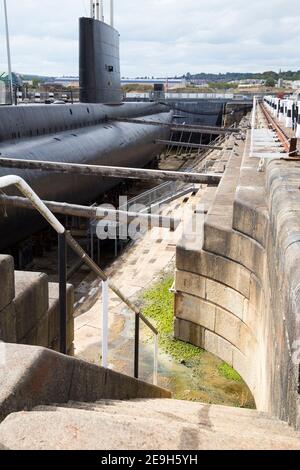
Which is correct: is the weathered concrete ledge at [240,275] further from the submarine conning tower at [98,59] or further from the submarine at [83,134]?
the submarine conning tower at [98,59]

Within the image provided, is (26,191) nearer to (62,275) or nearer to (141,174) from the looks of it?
(62,275)

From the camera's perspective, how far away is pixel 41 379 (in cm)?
251

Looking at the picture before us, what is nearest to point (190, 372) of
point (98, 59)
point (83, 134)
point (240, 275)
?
point (240, 275)

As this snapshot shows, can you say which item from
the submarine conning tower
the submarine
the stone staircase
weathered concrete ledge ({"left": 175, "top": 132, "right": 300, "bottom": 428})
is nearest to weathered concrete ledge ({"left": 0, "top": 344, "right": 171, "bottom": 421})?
the stone staircase

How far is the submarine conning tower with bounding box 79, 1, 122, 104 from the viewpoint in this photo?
23062mm

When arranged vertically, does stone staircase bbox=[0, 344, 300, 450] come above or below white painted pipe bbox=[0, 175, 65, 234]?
below

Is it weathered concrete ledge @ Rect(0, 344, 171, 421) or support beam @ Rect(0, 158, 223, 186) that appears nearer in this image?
weathered concrete ledge @ Rect(0, 344, 171, 421)

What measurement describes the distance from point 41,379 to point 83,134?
60.5 ft

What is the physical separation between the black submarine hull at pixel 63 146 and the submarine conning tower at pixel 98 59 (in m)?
0.88

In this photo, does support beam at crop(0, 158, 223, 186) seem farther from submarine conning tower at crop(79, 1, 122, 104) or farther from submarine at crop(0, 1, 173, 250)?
submarine conning tower at crop(79, 1, 122, 104)

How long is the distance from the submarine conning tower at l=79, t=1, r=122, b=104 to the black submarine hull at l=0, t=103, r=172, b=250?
883mm

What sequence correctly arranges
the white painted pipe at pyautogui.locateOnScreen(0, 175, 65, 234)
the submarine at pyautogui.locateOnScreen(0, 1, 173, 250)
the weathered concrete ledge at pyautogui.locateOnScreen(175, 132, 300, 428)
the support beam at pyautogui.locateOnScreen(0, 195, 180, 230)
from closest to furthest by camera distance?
the white painted pipe at pyautogui.locateOnScreen(0, 175, 65, 234)
the weathered concrete ledge at pyautogui.locateOnScreen(175, 132, 300, 428)
the support beam at pyautogui.locateOnScreen(0, 195, 180, 230)
the submarine at pyautogui.locateOnScreen(0, 1, 173, 250)

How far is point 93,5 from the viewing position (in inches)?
979

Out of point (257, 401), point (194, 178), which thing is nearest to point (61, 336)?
point (257, 401)
